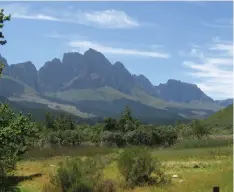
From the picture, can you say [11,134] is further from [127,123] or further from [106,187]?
[127,123]

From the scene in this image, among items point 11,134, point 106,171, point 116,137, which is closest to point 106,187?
point 11,134

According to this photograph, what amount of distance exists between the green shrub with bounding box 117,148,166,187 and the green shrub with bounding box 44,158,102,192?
10.5ft

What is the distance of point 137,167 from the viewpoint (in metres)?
29.7

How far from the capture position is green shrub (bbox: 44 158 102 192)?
25.2 metres

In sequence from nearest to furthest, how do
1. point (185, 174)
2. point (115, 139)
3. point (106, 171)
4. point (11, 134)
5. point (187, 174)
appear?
point (11, 134) → point (187, 174) → point (185, 174) → point (106, 171) → point (115, 139)

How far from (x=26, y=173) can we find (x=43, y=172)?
1857 mm

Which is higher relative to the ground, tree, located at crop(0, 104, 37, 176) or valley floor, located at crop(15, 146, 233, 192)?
tree, located at crop(0, 104, 37, 176)

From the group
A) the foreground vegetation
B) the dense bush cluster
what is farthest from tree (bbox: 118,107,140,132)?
the foreground vegetation

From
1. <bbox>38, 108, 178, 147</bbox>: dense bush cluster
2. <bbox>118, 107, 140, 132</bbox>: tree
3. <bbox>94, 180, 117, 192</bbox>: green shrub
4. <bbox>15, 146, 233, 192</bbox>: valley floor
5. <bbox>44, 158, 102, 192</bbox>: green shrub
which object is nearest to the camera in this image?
<bbox>44, 158, 102, 192</bbox>: green shrub

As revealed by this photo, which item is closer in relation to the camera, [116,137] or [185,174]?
[185,174]

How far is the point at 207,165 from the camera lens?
36.1 metres

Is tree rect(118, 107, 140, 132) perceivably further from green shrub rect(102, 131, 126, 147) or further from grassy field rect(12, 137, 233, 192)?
grassy field rect(12, 137, 233, 192)

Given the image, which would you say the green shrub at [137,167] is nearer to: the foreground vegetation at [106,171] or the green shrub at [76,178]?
the foreground vegetation at [106,171]

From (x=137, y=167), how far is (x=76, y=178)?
5.61 m
